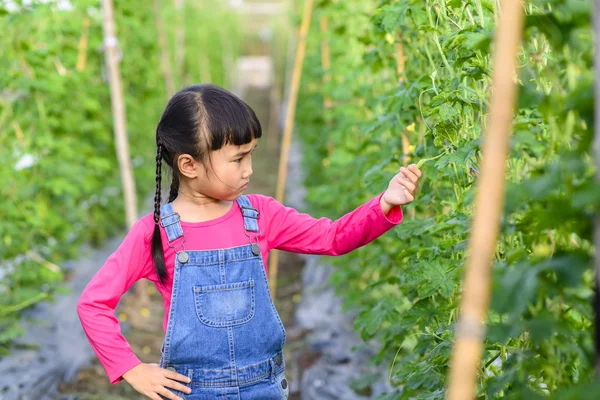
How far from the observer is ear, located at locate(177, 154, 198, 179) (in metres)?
2.07

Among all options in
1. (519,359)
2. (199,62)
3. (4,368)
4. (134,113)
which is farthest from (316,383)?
(199,62)

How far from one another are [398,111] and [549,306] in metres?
1.37

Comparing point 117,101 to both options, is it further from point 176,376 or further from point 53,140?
point 176,376

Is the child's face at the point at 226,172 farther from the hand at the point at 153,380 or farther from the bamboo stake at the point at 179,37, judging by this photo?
the bamboo stake at the point at 179,37

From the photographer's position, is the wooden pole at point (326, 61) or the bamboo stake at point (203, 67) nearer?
the wooden pole at point (326, 61)

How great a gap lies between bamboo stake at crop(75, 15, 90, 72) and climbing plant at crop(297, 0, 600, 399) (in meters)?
2.97

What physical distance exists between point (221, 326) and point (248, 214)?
1.09ft

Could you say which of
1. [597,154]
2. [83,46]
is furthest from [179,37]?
[597,154]

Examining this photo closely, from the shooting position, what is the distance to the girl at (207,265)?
6.46ft

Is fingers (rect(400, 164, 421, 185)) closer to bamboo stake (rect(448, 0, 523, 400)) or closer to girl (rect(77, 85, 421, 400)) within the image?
girl (rect(77, 85, 421, 400))

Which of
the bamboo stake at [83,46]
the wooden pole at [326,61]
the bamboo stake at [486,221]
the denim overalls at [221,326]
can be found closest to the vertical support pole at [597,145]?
the bamboo stake at [486,221]

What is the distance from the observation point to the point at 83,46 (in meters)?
6.09

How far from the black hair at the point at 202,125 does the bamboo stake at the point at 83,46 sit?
4.14m

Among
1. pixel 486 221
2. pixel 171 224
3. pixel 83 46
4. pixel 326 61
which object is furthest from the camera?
pixel 326 61
